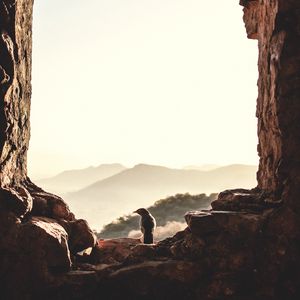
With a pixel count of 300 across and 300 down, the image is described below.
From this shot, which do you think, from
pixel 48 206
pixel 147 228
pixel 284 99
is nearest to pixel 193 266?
pixel 147 228

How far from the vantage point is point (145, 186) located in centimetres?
12756

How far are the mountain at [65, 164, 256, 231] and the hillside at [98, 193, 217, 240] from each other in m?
66.6

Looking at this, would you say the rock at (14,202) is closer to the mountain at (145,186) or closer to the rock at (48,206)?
the rock at (48,206)

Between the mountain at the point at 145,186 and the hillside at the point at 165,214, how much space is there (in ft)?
218

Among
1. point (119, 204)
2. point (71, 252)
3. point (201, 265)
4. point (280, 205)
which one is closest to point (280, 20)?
point (280, 205)

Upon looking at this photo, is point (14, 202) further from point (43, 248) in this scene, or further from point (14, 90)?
point (14, 90)

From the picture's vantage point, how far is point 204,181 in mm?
126625

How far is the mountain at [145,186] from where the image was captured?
11238 cm

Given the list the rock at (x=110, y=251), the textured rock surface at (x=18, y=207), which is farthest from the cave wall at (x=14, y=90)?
the rock at (x=110, y=251)

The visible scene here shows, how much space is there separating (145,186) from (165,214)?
3710 inches

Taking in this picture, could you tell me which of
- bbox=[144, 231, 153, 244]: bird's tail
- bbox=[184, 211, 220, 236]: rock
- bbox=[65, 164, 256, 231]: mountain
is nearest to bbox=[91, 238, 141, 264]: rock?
bbox=[144, 231, 153, 244]: bird's tail

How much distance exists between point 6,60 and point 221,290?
6788 millimetres

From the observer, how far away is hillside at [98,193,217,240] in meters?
30.3

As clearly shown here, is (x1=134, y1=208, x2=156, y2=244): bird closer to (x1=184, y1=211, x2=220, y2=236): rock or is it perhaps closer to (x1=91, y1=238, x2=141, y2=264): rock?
(x1=91, y1=238, x2=141, y2=264): rock
